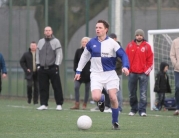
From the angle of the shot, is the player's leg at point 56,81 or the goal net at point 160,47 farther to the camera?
the goal net at point 160,47

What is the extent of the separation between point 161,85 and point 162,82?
111 millimetres

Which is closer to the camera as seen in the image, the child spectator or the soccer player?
the soccer player

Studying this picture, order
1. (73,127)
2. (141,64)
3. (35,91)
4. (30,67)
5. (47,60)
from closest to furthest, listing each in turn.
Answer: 1. (73,127)
2. (141,64)
3. (47,60)
4. (35,91)
5. (30,67)

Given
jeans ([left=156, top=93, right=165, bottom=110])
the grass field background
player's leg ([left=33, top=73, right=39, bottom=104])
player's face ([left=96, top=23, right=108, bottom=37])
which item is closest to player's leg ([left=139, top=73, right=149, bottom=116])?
the grass field background

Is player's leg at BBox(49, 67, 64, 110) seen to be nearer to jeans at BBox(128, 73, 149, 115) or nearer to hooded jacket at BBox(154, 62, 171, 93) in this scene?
jeans at BBox(128, 73, 149, 115)

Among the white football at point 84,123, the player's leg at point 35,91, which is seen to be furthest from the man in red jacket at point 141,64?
the player's leg at point 35,91

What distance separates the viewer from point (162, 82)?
814 inches

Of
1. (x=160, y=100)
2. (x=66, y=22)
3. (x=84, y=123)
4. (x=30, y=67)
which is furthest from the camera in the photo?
(x=66, y=22)

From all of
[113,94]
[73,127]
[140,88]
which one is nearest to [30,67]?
[140,88]

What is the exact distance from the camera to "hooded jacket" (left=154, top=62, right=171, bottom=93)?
20.7m

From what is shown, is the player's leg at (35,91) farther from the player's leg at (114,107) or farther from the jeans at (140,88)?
the player's leg at (114,107)

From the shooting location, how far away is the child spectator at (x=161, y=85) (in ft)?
67.9

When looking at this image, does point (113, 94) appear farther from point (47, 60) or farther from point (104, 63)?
point (47, 60)

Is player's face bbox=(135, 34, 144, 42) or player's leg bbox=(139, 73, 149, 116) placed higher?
player's face bbox=(135, 34, 144, 42)
